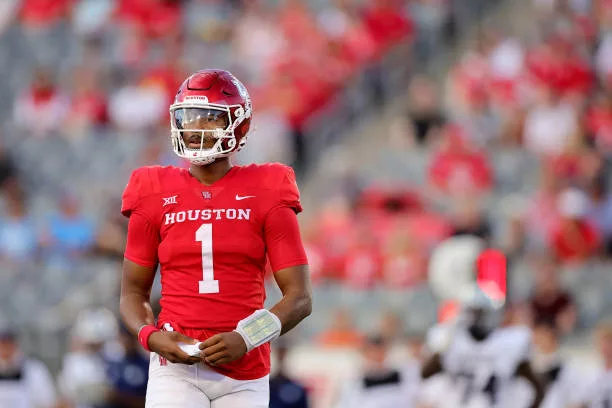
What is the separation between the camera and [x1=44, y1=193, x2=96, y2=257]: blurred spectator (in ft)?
42.9

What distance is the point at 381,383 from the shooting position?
9.76m

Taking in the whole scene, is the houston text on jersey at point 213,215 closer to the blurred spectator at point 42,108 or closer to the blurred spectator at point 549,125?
the blurred spectator at point 549,125

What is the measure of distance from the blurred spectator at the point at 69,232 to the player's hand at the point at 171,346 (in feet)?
26.8

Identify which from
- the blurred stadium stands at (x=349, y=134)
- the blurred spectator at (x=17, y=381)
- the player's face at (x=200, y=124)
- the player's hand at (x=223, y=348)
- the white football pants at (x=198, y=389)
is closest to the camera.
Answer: the player's hand at (x=223, y=348)

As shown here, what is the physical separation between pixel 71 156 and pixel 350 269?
4074 millimetres

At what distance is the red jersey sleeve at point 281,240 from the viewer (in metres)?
5.11

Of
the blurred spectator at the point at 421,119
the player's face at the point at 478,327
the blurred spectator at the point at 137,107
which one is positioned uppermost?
the blurred spectator at the point at 137,107

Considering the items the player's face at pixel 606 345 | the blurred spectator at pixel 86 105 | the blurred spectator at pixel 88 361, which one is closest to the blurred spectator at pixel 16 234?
the blurred spectator at pixel 86 105

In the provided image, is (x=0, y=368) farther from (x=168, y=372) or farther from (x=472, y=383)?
(x=168, y=372)

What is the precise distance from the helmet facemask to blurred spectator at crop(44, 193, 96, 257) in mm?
8030

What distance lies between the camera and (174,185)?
519cm

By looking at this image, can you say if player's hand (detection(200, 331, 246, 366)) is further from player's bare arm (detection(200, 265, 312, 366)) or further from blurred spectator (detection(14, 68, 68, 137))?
blurred spectator (detection(14, 68, 68, 137))

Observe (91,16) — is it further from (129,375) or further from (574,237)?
(129,375)

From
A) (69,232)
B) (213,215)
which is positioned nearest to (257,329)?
(213,215)
